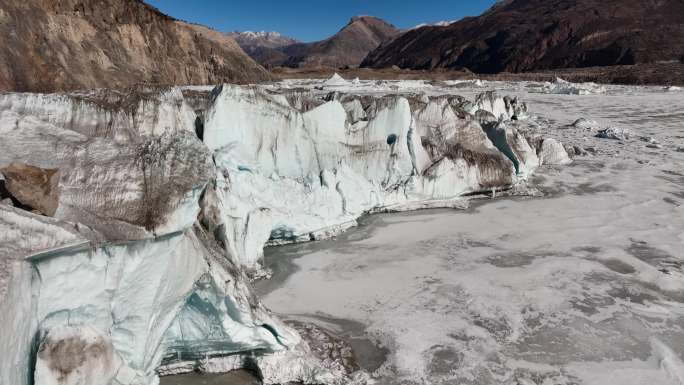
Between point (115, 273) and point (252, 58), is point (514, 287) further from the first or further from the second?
point (252, 58)

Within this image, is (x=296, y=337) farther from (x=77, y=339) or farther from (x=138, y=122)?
(x=138, y=122)

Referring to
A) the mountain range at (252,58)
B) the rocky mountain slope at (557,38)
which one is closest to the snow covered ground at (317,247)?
the mountain range at (252,58)

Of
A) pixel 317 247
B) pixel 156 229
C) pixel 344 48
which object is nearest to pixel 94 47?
pixel 317 247

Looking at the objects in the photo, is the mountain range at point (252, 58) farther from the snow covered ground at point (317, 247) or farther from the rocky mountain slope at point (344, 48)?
the snow covered ground at point (317, 247)

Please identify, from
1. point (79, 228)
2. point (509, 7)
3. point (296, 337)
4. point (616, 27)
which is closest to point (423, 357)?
point (296, 337)

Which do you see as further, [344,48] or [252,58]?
[344,48]

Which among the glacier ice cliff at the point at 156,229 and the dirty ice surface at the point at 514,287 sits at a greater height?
the glacier ice cliff at the point at 156,229

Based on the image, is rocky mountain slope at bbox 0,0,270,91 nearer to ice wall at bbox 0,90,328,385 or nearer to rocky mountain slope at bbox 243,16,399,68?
ice wall at bbox 0,90,328,385
